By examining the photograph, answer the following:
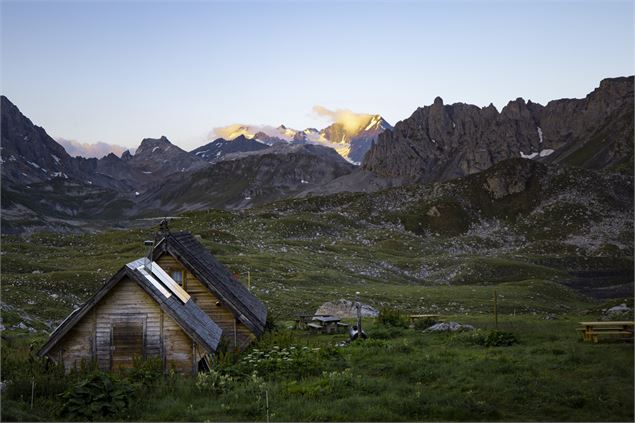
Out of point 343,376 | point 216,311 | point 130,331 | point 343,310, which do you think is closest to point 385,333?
point 216,311

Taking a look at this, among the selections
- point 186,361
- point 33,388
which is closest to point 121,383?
point 33,388

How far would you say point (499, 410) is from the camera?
16469 mm

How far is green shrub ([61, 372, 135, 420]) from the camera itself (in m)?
16.1

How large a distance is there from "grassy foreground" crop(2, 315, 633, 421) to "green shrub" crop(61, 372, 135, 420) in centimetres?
13

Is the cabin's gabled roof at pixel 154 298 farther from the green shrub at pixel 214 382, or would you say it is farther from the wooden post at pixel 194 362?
the green shrub at pixel 214 382

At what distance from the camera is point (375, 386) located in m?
18.9

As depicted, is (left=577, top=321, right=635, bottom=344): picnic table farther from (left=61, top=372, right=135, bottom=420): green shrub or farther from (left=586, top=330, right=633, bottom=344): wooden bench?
(left=61, top=372, right=135, bottom=420): green shrub

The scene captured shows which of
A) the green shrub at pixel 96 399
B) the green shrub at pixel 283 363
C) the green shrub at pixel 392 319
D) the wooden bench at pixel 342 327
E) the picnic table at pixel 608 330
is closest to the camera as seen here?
the green shrub at pixel 96 399

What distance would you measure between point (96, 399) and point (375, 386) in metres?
8.42

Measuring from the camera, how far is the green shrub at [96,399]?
52.8 ft

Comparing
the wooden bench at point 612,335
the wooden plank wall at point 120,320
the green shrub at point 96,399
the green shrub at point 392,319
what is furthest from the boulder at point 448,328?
the green shrub at point 96,399

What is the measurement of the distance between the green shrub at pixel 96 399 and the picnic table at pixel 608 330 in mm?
18601

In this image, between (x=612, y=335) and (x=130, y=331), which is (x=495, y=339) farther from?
(x=130, y=331)

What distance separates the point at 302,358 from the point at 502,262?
7977cm
